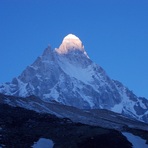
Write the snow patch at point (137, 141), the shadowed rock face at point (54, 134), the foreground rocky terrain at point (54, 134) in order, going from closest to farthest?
1. the foreground rocky terrain at point (54, 134)
2. the shadowed rock face at point (54, 134)
3. the snow patch at point (137, 141)

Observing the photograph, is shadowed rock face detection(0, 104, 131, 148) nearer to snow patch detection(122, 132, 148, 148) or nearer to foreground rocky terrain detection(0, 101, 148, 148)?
foreground rocky terrain detection(0, 101, 148, 148)

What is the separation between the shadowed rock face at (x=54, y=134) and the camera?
59.6 metres

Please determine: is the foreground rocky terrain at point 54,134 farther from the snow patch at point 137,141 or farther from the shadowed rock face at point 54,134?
the snow patch at point 137,141

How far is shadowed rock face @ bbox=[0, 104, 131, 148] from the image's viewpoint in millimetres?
59562

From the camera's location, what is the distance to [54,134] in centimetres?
6756

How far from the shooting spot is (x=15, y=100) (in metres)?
139

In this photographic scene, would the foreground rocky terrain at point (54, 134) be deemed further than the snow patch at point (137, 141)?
No

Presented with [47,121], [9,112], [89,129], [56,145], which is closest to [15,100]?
[9,112]

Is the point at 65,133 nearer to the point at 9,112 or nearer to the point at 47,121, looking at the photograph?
the point at 47,121

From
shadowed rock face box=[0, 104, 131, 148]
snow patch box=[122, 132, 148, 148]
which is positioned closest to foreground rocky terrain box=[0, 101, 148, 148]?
shadowed rock face box=[0, 104, 131, 148]

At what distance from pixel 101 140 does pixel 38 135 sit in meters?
10.1

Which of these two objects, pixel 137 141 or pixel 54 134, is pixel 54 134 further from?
pixel 137 141

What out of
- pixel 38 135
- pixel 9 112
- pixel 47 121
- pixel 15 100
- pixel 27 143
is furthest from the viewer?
pixel 15 100

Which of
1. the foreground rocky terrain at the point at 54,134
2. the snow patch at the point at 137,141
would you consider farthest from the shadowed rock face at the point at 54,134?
the snow patch at the point at 137,141
